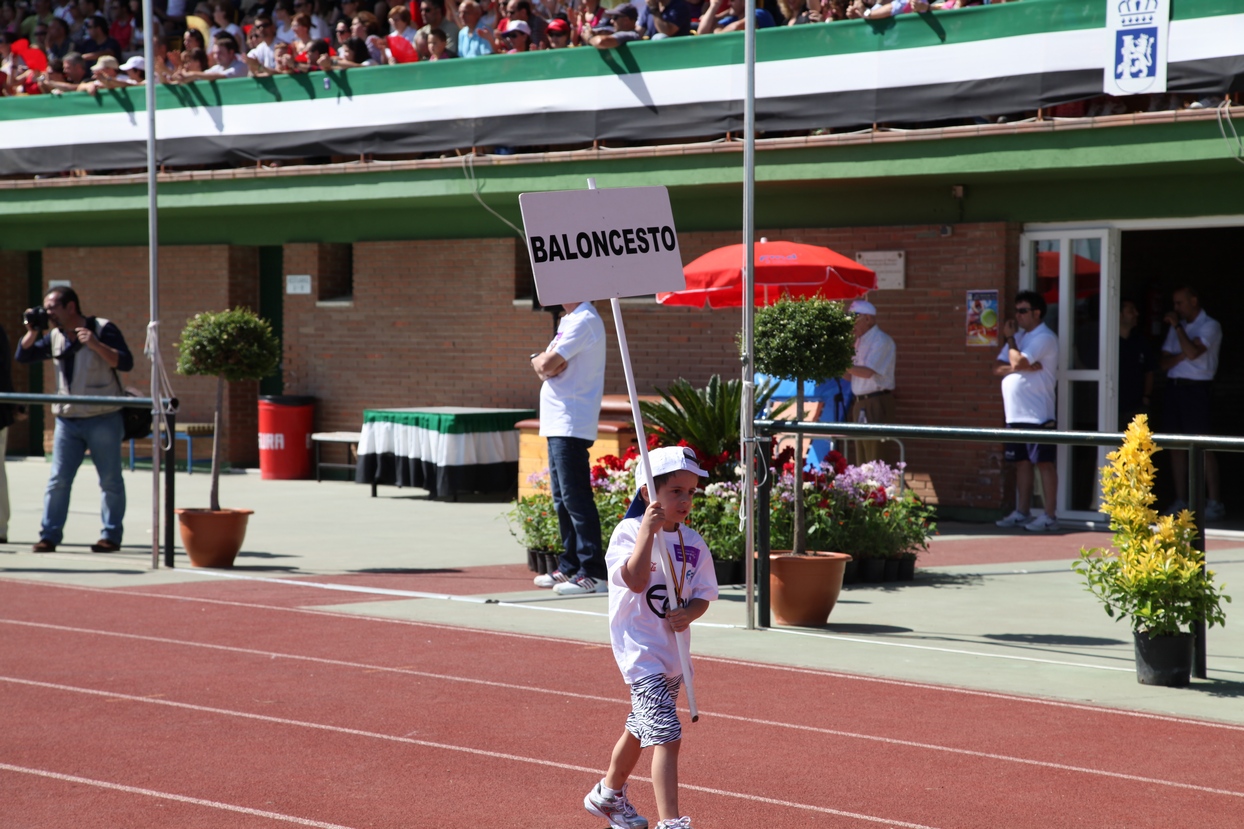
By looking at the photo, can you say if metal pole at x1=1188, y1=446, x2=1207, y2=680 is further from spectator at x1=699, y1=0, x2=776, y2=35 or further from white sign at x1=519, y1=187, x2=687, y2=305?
spectator at x1=699, y1=0, x2=776, y2=35

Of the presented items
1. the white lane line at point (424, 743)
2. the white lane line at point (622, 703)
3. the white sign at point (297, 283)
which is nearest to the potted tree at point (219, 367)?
the white lane line at point (622, 703)

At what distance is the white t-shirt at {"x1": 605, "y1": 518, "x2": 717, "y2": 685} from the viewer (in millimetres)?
5258

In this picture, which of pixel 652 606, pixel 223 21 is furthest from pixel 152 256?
pixel 223 21

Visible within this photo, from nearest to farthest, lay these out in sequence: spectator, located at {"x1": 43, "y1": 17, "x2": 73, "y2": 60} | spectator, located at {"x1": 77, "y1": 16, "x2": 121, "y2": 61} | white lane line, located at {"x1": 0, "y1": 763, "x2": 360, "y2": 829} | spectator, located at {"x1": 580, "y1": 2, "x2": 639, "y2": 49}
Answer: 1. white lane line, located at {"x1": 0, "y1": 763, "x2": 360, "y2": 829}
2. spectator, located at {"x1": 580, "y1": 2, "x2": 639, "y2": 49}
3. spectator, located at {"x1": 77, "y1": 16, "x2": 121, "y2": 61}
4. spectator, located at {"x1": 43, "y1": 17, "x2": 73, "y2": 60}

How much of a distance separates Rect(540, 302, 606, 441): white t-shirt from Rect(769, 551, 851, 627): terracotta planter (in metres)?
1.76

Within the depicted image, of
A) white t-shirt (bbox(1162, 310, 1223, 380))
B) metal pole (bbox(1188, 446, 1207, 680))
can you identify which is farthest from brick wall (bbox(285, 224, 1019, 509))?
metal pole (bbox(1188, 446, 1207, 680))

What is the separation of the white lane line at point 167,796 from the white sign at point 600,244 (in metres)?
2.24

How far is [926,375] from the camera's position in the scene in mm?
16562

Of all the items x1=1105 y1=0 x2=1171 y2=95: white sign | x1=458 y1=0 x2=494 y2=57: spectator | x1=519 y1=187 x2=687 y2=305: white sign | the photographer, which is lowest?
the photographer

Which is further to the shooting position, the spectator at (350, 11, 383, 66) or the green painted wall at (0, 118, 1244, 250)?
the spectator at (350, 11, 383, 66)

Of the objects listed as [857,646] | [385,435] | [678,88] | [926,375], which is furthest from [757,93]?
[857,646]

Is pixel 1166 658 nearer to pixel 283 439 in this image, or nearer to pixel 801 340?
pixel 801 340

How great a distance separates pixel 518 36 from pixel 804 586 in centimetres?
1030

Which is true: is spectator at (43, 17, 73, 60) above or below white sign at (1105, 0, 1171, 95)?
above
